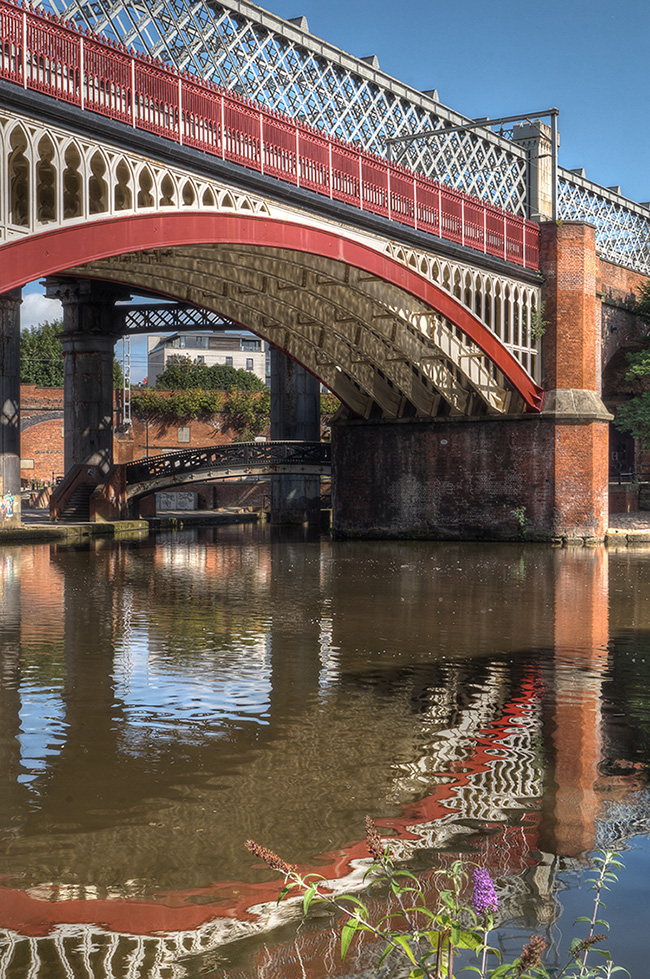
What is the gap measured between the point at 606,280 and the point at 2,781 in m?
28.0

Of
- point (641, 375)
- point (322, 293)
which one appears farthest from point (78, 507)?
point (641, 375)

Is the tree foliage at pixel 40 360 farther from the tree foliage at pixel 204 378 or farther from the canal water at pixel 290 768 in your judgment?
the canal water at pixel 290 768

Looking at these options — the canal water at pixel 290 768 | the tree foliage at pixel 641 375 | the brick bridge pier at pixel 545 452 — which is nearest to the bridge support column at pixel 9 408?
the brick bridge pier at pixel 545 452

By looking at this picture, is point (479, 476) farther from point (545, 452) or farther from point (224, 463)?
point (224, 463)

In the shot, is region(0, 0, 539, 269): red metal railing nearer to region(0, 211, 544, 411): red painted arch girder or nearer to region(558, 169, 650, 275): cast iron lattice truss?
region(0, 211, 544, 411): red painted arch girder

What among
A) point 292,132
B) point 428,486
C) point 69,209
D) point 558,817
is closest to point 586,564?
point 428,486

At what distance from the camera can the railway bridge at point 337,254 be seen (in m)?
13.3

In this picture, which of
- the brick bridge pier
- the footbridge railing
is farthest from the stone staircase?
the brick bridge pier

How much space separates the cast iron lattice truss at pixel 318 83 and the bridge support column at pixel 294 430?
9.77 meters

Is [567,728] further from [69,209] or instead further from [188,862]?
[69,209]

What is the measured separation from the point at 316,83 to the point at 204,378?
37.2 meters

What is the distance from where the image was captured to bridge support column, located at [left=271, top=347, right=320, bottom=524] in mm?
35812

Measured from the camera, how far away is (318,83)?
77.7ft

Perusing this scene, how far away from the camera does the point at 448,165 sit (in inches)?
1113
